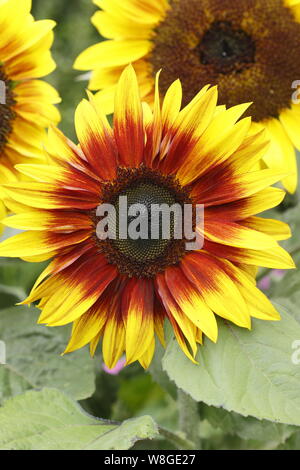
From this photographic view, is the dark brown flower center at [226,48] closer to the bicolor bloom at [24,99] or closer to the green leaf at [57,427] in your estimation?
the bicolor bloom at [24,99]

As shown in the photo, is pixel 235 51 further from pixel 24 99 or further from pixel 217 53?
pixel 24 99

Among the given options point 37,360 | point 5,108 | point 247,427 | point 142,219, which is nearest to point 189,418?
point 247,427

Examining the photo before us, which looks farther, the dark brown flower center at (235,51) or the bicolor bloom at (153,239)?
the dark brown flower center at (235,51)

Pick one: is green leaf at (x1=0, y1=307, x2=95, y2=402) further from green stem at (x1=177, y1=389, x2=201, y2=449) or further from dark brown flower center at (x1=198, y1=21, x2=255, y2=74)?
dark brown flower center at (x1=198, y1=21, x2=255, y2=74)

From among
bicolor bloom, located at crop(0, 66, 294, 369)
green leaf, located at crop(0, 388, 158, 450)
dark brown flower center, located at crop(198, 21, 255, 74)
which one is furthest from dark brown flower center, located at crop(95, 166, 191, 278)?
dark brown flower center, located at crop(198, 21, 255, 74)

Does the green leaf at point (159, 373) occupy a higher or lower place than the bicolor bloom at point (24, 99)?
lower

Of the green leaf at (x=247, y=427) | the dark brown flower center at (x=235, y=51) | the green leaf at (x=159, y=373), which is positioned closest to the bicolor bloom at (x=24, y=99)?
the dark brown flower center at (x=235, y=51)

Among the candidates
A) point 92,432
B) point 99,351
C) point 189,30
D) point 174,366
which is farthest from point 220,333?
point 189,30
